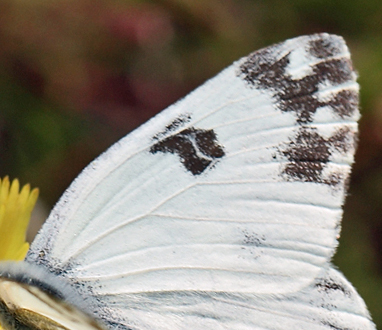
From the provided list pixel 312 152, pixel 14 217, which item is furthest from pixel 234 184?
pixel 14 217

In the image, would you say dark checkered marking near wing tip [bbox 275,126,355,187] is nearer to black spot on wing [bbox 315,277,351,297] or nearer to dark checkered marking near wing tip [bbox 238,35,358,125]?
dark checkered marking near wing tip [bbox 238,35,358,125]

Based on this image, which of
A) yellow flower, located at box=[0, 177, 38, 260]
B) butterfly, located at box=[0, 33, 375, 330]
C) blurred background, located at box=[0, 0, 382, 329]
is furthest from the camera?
blurred background, located at box=[0, 0, 382, 329]

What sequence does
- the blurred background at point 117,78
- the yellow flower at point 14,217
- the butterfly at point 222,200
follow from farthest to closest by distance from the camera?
the blurred background at point 117,78 → the yellow flower at point 14,217 → the butterfly at point 222,200

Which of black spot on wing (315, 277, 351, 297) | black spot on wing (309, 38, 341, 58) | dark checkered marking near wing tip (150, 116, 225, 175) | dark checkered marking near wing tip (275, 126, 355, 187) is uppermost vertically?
black spot on wing (309, 38, 341, 58)

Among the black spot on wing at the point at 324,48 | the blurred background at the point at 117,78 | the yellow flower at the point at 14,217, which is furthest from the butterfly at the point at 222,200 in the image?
the blurred background at the point at 117,78

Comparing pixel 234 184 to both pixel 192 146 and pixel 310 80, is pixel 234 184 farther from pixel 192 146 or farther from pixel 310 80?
pixel 310 80

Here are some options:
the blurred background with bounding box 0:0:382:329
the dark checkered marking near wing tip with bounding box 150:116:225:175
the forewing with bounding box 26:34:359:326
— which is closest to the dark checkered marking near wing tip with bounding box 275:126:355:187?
the forewing with bounding box 26:34:359:326

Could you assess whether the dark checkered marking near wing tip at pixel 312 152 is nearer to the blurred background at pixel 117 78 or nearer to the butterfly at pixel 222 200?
the butterfly at pixel 222 200

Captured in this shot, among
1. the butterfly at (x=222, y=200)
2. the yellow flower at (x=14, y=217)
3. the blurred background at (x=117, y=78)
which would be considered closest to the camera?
the butterfly at (x=222, y=200)
